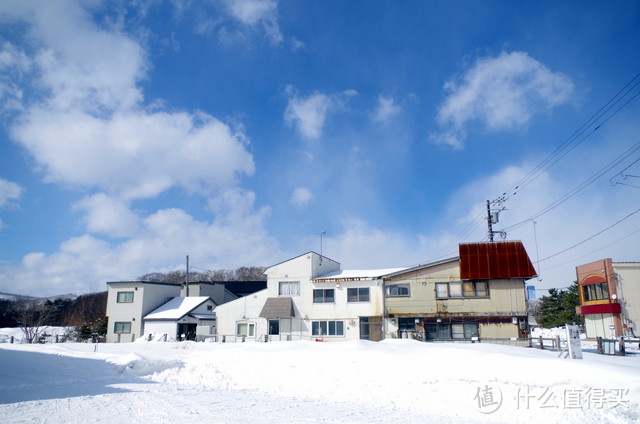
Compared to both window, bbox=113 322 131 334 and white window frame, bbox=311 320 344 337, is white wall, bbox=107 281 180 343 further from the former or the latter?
white window frame, bbox=311 320 344 337

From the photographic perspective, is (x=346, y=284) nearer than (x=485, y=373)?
No

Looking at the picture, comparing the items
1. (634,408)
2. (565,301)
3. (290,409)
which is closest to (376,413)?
(290,409)

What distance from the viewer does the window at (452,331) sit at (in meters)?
31.0

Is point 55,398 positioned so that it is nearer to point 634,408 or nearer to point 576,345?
point 634,408

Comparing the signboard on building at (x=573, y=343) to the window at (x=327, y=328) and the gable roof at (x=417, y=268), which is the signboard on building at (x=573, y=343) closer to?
the gable roof at (x=417, y=268)

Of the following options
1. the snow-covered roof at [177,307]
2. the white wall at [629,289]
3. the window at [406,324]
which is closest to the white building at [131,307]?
the snow-covered roof at [177,307]

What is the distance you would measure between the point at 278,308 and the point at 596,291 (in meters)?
28.7

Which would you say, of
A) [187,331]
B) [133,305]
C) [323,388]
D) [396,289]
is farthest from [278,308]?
[323,388]

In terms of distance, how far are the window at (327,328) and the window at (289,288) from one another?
2984mm

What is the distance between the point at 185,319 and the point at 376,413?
33.4m

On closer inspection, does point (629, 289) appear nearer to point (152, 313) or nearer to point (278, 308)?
point (278, 308)

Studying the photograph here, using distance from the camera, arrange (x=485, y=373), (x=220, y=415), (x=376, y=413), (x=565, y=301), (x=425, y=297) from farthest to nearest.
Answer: (x=565, y=301) < (x=425, y=297) < (x=485, y=373) < (x=376, y=413) < (x=220, y=415)

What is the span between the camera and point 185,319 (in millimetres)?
40438

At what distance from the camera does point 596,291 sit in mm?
39219
